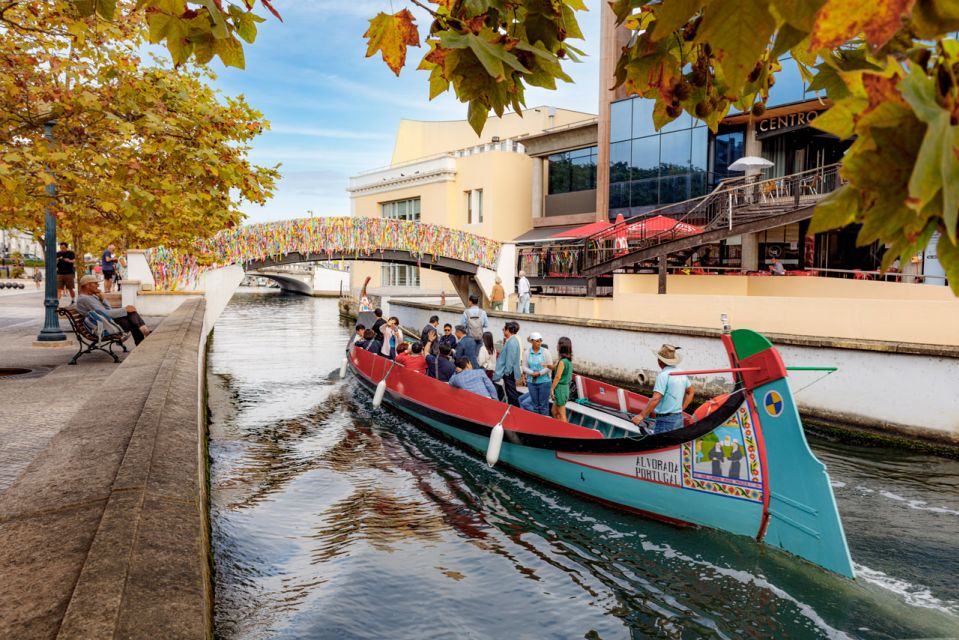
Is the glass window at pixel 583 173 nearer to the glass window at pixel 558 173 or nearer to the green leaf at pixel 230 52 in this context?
the glass window at pixel 558 173

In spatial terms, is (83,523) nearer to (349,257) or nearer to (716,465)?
(716,465)

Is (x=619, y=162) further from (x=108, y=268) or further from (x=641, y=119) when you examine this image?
(x=108, y=268)

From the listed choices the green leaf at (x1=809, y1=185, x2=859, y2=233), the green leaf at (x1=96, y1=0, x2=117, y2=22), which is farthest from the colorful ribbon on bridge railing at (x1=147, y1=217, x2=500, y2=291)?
the green leaf at (x1=809, y1=185, x2=859, y2=233)

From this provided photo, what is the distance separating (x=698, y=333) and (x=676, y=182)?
15.3 meters

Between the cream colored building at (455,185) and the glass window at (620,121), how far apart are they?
8.71 metres

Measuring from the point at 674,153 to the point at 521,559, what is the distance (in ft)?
80.6

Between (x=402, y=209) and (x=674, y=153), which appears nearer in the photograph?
(x=674, y=153)

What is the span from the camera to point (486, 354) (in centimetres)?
1522

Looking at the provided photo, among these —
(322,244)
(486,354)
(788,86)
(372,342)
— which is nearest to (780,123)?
(788,86)

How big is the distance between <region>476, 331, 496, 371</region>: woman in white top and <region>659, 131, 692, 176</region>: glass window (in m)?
17.1

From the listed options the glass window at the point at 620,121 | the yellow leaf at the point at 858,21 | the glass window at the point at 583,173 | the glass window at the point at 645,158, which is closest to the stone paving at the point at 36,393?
the yellow leaf at the point at 858,21

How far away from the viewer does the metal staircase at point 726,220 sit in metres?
20.0

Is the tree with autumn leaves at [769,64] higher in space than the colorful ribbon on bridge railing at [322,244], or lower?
lower

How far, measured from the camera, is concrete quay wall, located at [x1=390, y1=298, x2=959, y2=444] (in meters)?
12.1
